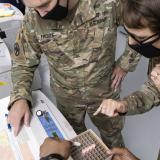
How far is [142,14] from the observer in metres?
A: 0.80

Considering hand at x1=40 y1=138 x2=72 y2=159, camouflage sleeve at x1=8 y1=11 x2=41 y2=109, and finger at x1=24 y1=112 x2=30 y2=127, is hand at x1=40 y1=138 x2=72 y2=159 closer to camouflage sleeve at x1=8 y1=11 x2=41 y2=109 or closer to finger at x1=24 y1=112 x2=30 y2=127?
finger at x1=24 y1=112 x2=30 y2=127

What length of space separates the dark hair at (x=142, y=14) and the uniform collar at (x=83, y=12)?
0.36m

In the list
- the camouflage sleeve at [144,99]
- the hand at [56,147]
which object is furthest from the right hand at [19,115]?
the camouflage sleeve at [144,99]

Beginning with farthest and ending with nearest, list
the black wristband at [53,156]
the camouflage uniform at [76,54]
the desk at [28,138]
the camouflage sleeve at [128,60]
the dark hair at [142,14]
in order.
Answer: the camouflage sleeve at [128,60] < the camouflage uniform at [76,54] < the desk at [28,138] < the black wristband at [53,156] < the dark hair at [142,14]

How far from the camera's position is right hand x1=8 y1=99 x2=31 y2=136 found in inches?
43.8

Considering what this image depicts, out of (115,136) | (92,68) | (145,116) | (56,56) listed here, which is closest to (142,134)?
(145,116)

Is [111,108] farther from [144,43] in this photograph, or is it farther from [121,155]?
[144,43]

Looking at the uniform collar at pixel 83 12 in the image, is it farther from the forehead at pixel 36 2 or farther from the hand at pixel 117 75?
the hand at pixel 117 75

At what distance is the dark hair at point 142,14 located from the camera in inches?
31.0

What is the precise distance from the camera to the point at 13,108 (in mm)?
1187

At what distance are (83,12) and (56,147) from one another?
2.01 ft

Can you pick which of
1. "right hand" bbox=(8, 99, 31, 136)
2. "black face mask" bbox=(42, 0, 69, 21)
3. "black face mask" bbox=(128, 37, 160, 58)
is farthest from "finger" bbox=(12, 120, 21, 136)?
"black face mask" bbox=(128, 37, 160, 58)

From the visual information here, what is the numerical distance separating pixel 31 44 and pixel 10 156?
1.86ft

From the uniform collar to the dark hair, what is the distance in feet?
1.19
